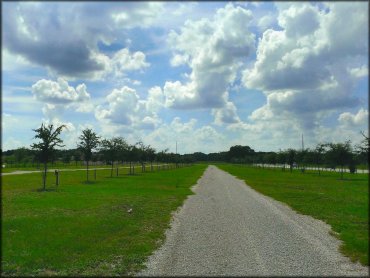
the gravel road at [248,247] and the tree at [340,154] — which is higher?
the tree at [340,154]

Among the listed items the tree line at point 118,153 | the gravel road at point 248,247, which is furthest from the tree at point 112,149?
the gravel road at point 248,247

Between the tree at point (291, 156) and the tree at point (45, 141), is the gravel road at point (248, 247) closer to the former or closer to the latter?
the tree at point (45, 141)

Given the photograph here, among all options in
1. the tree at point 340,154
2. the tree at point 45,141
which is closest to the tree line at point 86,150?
the tree at point 45,141

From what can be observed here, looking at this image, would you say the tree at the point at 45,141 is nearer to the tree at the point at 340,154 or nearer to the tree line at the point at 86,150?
the tree line at the point at 86,150

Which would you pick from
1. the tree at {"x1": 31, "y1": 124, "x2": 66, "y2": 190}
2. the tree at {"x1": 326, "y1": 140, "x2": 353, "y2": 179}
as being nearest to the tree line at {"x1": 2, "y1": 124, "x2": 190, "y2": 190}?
the tree at {"x1": 31, "y1": 124, "x2": 66, "y2": 190}

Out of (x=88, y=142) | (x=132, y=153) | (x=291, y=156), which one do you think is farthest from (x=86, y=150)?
(x=291, y=156)

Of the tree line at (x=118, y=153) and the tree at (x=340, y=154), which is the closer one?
the tree line at (x=118, y=153)

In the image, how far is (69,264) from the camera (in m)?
8.54

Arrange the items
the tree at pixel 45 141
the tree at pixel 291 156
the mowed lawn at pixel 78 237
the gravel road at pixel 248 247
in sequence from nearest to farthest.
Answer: the gravel road at pixel 248 247 < the mowed lawn at pixel 78 237 < the tree at pixel 45 141 < the tree at pixel 291 156

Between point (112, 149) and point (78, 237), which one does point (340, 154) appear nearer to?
point (112, 149)

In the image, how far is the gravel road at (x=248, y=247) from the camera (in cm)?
819

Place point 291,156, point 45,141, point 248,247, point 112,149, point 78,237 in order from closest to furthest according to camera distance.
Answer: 1. point 248,247
2. point 78,237
3. point 45,141
4. point 112,149
5. point 291,156

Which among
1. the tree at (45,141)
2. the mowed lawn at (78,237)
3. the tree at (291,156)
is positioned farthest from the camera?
the tree at (291,156)

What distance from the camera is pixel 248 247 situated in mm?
10391
